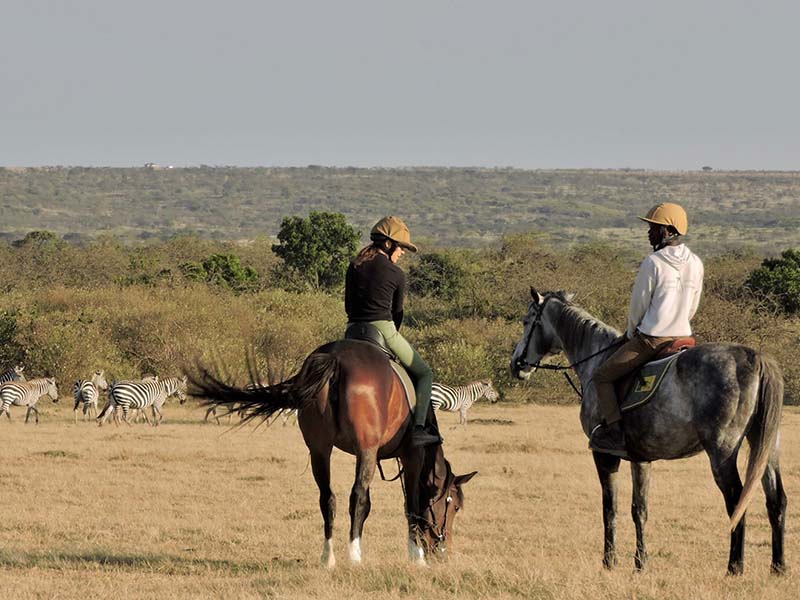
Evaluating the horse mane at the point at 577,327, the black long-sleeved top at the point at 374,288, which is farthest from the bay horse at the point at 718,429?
the black long-sleeved top at the point at 374,288

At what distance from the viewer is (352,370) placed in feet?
28.2

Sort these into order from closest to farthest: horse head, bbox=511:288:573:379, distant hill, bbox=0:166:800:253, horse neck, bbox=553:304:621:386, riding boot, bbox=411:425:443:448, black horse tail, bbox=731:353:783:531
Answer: black horse tail, bbox=731:353:783:531
riding boot, bbox=411:425:443:448
horse neck, bbox=553:304:621:386
horse head, bbox=511:288:573:379
distant hill, bbox=0:166:800:253

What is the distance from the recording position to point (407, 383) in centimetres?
905

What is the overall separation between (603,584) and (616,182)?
193 metres

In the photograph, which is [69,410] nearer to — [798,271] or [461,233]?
[798,271]

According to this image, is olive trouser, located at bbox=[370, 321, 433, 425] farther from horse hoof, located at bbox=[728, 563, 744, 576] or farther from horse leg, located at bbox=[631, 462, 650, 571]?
horse hoof, located at bbox=[728, 563, 744, 576]

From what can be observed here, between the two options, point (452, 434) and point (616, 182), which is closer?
point (452, 434)

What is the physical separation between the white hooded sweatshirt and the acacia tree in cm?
4195

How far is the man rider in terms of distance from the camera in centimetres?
859

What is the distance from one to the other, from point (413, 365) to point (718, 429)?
7.11 feet

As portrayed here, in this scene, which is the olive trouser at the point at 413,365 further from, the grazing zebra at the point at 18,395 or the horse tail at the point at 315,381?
the grazing zebra at the point at 18,395

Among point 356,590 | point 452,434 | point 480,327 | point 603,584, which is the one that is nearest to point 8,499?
point 356,590

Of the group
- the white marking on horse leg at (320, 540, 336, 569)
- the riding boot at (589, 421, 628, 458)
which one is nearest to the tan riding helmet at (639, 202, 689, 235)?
the riding boot at (589, 421, 628, 458)

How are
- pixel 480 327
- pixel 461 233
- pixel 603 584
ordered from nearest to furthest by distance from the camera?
pixel 603 584 → pixel 480 327 → pixel 461 233
